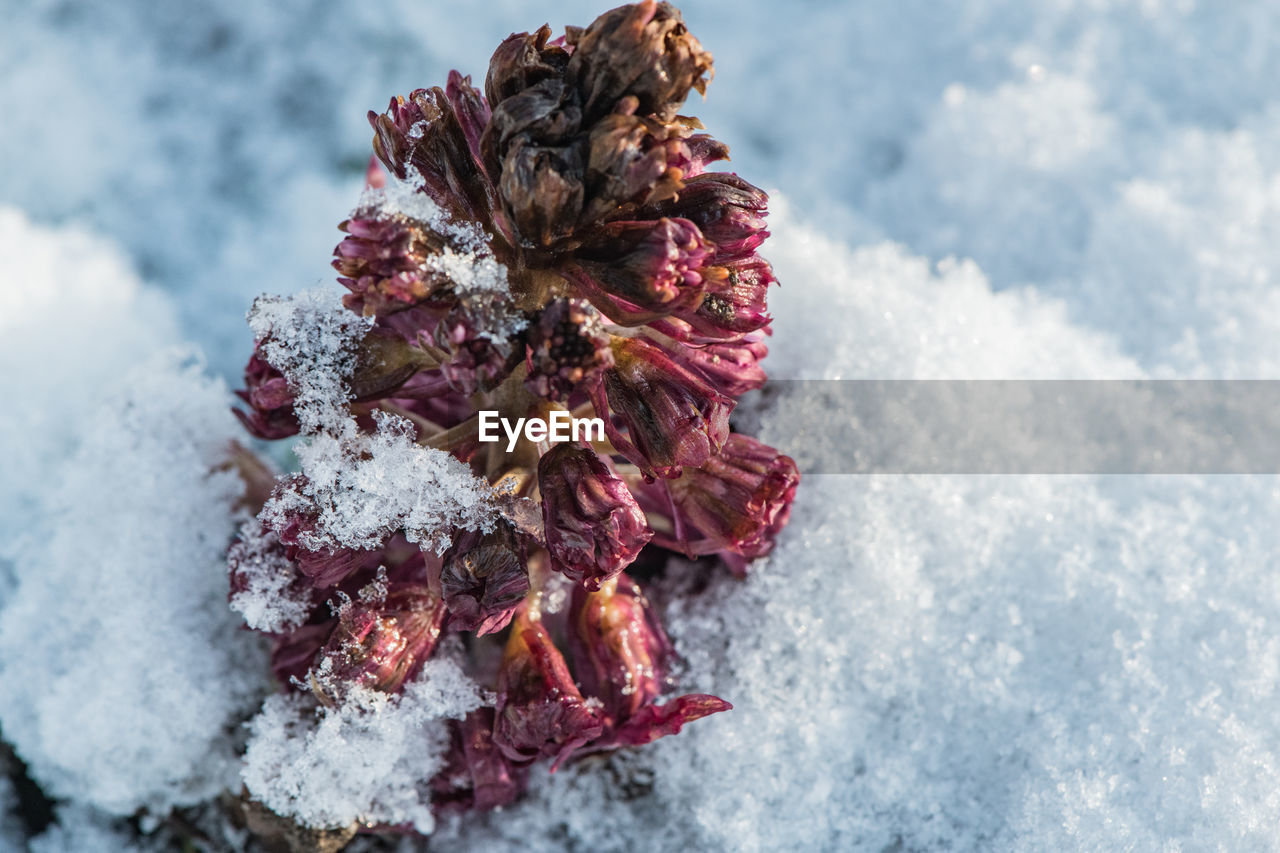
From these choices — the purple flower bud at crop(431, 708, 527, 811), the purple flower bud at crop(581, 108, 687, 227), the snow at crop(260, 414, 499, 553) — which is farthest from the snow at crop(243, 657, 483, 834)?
the purple flower bud at crop(581, 108, 687, 227)

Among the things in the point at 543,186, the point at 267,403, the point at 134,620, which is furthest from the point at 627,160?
the point at 134,620

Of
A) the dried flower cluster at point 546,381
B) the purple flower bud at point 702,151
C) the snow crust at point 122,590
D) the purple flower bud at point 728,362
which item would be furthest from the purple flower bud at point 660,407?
the snow crust at point 122,590

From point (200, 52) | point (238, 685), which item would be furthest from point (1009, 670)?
point (200, 52)

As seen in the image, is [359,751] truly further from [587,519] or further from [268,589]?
[587,519]

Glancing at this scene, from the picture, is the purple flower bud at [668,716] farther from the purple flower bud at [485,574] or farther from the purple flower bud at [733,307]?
the purple flower bud at [733,307]

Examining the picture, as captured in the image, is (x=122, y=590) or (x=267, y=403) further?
(x=122, y=590)

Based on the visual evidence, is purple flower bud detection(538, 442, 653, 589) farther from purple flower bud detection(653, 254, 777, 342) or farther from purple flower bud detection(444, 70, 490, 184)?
purple flower bud detection(444, 70, 490, 184)

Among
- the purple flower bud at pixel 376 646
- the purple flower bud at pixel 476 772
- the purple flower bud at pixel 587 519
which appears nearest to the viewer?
the purple flower bud at pixel 587 519
